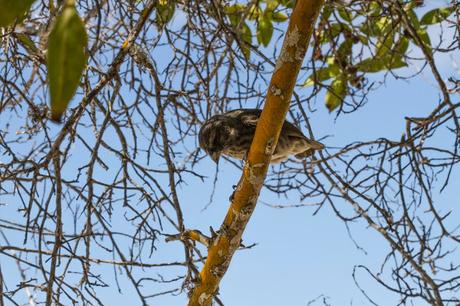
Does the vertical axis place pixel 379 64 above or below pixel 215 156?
above

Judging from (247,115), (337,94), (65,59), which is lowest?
(65,59)

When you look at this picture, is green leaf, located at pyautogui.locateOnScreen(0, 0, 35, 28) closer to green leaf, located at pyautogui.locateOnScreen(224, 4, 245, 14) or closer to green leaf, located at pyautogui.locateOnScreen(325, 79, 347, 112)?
green leaf, located at pyautogui.locateOnScreen(325, 79, 347, 112)

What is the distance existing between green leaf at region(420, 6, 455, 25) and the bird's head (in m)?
1.51

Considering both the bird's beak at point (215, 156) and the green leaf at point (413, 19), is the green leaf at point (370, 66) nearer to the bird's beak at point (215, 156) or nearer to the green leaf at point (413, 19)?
the green leaf at point (413, 19)

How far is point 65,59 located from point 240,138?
3690mm

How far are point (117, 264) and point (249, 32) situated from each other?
2163 mm

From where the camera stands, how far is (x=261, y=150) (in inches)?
101

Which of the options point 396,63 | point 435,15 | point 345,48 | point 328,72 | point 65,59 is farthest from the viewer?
point 345,48

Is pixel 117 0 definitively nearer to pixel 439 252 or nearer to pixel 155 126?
pixel 155 126

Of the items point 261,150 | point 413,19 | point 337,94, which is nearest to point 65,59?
point 261,150

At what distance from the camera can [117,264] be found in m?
3.28

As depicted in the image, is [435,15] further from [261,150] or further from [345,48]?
[261,150]

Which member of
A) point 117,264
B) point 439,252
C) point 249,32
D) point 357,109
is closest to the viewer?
point 117,264

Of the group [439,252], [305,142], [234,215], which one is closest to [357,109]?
[305,142]
